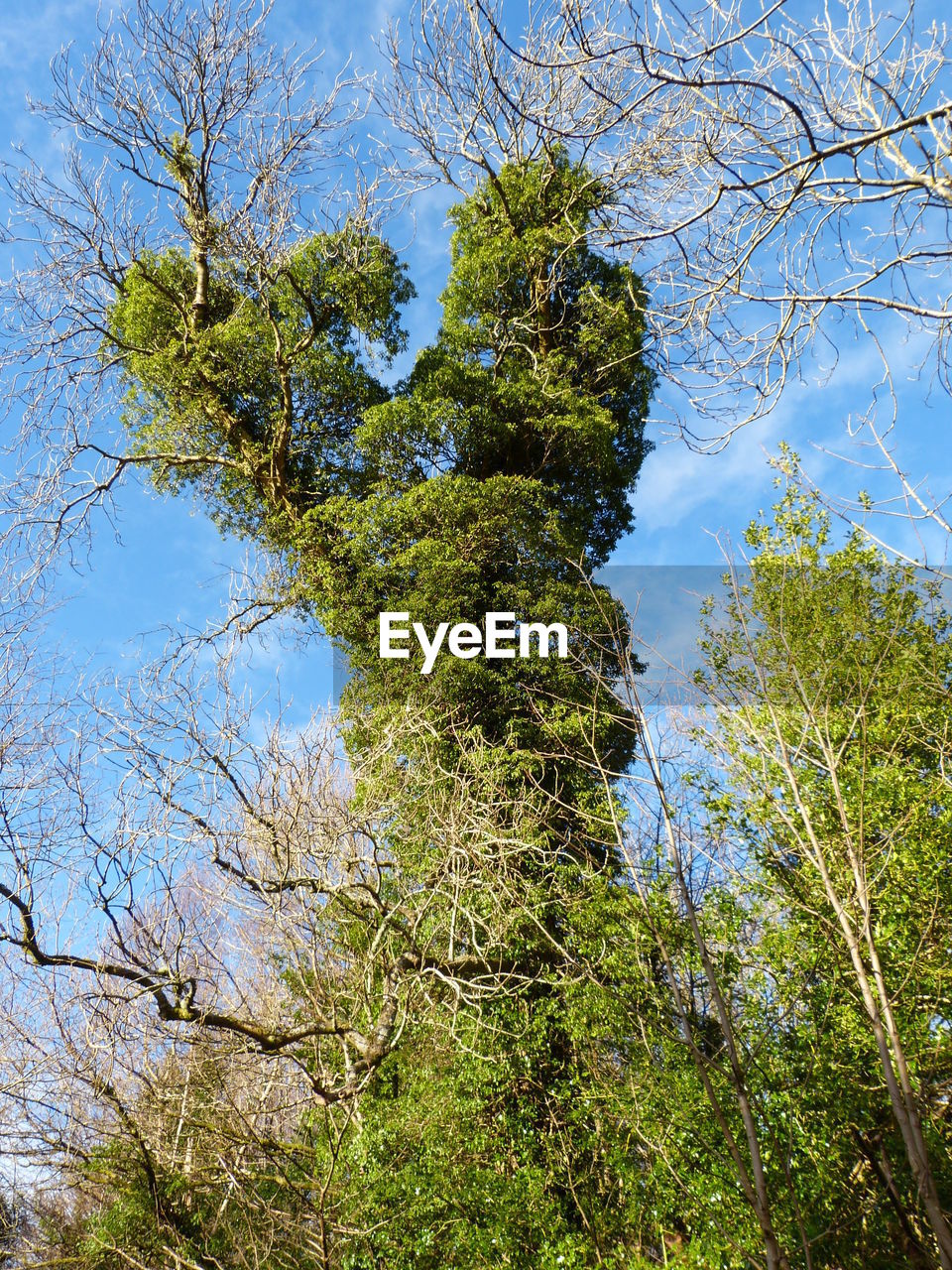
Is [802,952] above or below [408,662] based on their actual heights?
below

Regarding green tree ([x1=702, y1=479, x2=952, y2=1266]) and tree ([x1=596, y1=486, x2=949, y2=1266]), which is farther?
tree ([x1=596, y1=486, x2=949, y2=1266])

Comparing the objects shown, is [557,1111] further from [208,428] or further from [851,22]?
[208,428]

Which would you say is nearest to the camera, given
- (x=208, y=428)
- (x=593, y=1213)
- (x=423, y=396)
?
(x=593, y=1213)

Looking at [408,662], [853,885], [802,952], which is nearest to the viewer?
[853,885]

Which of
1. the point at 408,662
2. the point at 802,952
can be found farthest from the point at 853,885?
the point at 408,662

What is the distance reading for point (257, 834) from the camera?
4949mm

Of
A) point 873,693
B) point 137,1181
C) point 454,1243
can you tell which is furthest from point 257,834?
point 873,693

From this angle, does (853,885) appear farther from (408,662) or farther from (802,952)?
(408,662)

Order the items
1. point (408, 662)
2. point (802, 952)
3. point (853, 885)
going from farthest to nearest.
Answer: point (408, 662), point (802, 952), point (853, 885)

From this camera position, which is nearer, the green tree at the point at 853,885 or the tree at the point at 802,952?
the green tree at the point at 853,885

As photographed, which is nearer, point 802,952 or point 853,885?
point 853,885

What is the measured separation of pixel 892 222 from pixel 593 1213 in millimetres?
5901

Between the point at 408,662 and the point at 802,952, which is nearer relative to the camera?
the point at 802,952

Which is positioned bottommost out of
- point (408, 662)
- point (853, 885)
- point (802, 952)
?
point (802, 952)
